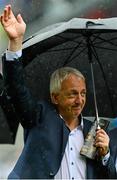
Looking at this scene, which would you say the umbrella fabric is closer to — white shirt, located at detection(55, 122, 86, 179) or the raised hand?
the raised hand

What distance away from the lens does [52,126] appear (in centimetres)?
332

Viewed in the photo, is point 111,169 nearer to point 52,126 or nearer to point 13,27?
point 52,126

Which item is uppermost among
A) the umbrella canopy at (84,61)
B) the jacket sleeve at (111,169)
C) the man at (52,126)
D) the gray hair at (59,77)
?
the umbrella canopy at (84,61)

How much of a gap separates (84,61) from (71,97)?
2.14 ft

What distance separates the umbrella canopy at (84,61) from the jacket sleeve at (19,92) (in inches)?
15.7

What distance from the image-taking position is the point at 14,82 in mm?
3156

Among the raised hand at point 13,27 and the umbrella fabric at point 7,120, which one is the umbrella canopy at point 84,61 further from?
the raised hand at point 13,27

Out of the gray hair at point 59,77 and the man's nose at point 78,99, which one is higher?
the gray hair at point 59,77

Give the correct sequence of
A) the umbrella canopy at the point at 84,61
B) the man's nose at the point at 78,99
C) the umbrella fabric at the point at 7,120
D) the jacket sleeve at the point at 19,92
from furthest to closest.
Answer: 1. the umbrella canopy at the point at 84,61
2. the umbrella fabric at the point at 7,120
3. the man's nose at the point at 78,99
4. the jacket sleeve at the point at 19,92

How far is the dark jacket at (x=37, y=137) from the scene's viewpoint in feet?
10.4

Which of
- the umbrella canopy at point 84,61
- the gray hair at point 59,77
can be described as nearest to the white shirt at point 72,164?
the gray hair at point 59,77

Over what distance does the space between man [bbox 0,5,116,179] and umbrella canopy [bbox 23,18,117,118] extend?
369mm

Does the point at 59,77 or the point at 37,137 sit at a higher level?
the point at 59,77

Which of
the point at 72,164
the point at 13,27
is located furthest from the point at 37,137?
the point at 13,27
